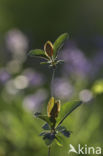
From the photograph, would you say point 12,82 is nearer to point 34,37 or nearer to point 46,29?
point 34,37

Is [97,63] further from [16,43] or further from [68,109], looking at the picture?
[68,109]

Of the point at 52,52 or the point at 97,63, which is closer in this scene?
the point at 52,52

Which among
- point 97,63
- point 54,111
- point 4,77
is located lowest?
point 54,111

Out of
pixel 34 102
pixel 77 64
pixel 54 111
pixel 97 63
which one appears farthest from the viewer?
pixel 97 63

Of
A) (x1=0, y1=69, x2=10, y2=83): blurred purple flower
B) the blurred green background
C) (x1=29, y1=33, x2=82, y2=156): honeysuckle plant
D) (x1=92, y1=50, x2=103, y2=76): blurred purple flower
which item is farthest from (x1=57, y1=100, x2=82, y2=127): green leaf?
(x1=92, y1=50, x2=103, y2=76): blurred purple flower

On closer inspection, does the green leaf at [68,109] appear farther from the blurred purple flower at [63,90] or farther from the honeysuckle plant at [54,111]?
the blurred purple flower at [63,90]

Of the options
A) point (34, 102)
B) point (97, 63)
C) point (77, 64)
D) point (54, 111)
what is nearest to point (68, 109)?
point (54, 111)

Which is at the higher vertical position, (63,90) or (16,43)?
(16,43)

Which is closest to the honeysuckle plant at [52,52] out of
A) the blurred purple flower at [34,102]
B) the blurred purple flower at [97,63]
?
the blurred purple flower at [34,102]

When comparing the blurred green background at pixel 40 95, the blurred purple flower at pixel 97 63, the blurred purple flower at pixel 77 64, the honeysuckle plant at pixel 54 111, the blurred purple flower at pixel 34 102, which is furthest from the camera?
the blurred purple flower at pixel 97 63
